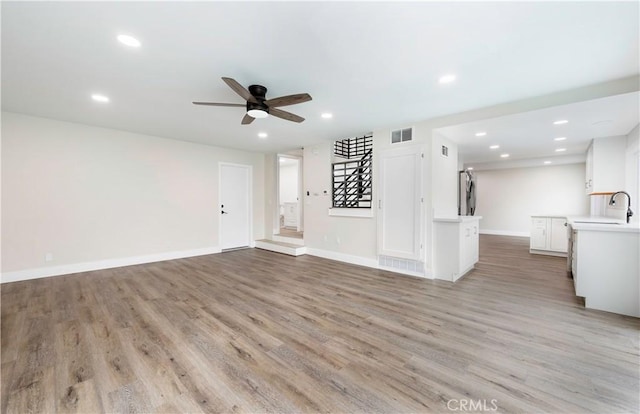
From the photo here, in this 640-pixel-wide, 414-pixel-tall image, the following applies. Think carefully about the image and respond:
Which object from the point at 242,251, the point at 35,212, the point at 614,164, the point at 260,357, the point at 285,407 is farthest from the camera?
the point at 242,251

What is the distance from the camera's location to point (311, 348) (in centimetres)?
218

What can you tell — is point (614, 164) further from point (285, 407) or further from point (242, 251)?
point (242, 251)

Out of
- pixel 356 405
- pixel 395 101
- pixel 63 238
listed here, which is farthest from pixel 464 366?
pixel 63 238

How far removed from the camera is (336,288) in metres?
3.72

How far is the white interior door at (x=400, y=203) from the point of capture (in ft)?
14.2

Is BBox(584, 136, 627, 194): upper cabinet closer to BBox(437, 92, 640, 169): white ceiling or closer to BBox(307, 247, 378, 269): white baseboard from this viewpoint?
BBox(437, 92, 640, 169): white ceiling

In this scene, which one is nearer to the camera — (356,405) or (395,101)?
(356,405)

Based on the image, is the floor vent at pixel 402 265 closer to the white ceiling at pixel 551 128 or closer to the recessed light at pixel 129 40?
the white ceiling at pixel 551 128

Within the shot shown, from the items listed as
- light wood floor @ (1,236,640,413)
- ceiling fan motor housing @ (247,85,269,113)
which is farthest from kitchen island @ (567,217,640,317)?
ceiling fan motor housing @ (247,85,269,113)

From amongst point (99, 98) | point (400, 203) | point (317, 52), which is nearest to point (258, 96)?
point (317, 52)

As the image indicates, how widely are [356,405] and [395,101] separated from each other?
3.35m

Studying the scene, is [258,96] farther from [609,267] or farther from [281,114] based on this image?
[609,267]

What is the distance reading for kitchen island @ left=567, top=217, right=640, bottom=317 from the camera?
2744 millimetres

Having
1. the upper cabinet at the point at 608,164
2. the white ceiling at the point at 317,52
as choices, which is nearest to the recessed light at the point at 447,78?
the white ceiling at the point at 317,52
